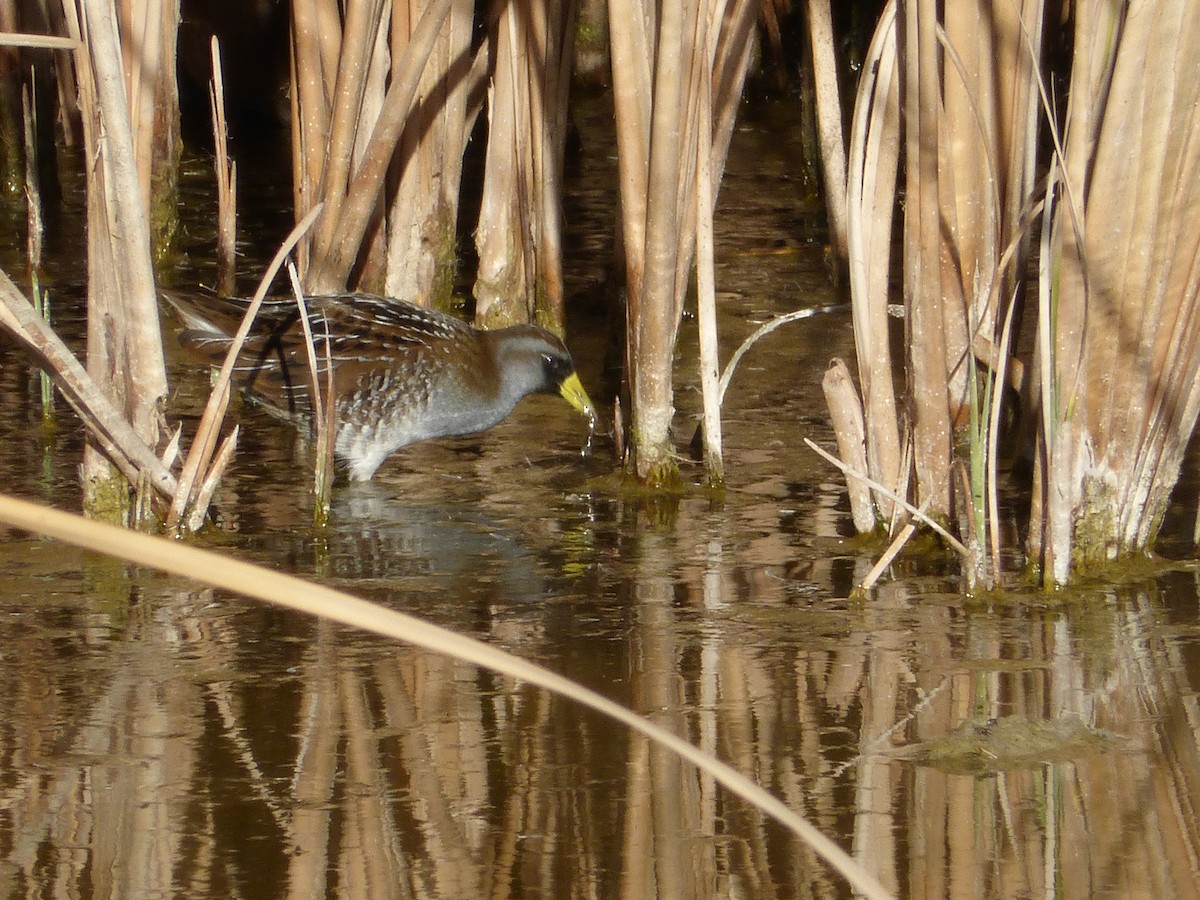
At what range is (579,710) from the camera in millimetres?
3301

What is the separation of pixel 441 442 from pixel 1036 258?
9.95 feet

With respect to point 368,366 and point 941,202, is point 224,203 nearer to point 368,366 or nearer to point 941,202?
point 368,366

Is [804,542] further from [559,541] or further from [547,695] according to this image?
[547,695]

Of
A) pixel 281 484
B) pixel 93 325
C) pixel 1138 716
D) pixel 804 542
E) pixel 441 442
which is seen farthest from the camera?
pixel 441 442

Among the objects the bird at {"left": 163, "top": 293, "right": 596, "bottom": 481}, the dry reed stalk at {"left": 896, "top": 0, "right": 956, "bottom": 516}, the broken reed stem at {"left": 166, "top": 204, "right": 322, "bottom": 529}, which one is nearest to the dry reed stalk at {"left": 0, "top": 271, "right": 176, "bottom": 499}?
the broken reed stem at {"left": 166, "top": 204, "right": 322, "bottom": 529}

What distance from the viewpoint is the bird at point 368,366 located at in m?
5.03

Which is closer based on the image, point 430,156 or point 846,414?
point 846,414

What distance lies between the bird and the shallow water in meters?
0.19

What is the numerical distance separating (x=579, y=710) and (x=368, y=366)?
2.04 m

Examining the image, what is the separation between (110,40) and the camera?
147 inches

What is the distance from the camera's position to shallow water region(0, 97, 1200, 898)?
267 cm

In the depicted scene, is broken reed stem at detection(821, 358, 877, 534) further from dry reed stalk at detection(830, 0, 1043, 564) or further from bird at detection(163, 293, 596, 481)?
bird at detection(163, 293, 596, 481)

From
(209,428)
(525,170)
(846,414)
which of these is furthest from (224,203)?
(846,414)

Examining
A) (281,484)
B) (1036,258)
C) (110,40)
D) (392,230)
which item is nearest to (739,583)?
(281,484)
